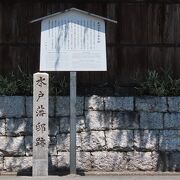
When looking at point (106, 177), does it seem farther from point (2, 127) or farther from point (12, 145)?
point (2, 127)

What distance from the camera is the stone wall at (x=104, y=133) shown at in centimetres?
1033

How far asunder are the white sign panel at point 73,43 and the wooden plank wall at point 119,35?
1.36 m

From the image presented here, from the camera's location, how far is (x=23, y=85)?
10625mm

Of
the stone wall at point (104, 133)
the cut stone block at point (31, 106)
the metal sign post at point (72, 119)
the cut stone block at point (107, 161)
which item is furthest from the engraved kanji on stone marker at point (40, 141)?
the cut stone block at point (107, 161)

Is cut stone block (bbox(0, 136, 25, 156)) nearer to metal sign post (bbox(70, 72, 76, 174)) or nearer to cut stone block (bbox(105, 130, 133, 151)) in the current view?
metal sign post (bbox(70, 72, 76, 174))

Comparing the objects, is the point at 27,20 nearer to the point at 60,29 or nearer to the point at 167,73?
the point at 60,29

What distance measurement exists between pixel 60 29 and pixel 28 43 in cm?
157

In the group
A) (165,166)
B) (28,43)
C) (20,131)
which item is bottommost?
(165,166)

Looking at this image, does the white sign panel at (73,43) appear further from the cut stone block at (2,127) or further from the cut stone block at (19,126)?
the cut stone block at (2,127)

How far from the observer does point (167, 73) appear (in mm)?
10875

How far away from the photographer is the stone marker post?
9570 mm

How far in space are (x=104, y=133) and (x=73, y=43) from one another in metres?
1.82

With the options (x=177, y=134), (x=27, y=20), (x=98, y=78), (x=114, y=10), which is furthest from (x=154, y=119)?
(x=27, y=20)

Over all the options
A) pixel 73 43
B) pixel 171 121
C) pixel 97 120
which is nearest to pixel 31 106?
pixel 97 120
